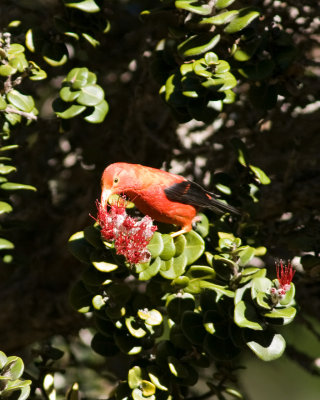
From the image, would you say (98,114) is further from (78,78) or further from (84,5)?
(84,5)

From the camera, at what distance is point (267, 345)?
1918mm

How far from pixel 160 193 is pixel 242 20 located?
0.86m

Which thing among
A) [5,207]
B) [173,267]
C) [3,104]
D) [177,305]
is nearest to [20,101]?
[3,104]

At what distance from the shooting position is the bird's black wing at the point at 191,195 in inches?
103

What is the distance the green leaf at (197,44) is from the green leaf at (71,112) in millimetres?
419

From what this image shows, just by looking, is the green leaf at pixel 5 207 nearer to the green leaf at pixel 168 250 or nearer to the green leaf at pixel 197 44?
the green leaf at pixel 168 250

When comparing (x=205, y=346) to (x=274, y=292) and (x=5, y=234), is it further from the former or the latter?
(x=5, y=234)

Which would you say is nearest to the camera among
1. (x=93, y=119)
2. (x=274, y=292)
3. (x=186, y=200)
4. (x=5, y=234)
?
(x=274, y=292)

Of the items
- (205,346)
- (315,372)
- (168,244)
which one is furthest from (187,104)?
(315,372)

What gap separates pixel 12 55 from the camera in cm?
222

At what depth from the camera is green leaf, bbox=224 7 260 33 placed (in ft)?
6.81

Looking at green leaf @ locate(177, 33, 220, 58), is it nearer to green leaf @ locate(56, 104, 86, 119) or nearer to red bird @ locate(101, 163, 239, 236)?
green leaf @ locate(56, 104, 86, 119)

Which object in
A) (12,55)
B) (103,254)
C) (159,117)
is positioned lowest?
(159,117)

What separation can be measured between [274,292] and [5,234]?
1437 millimetres
